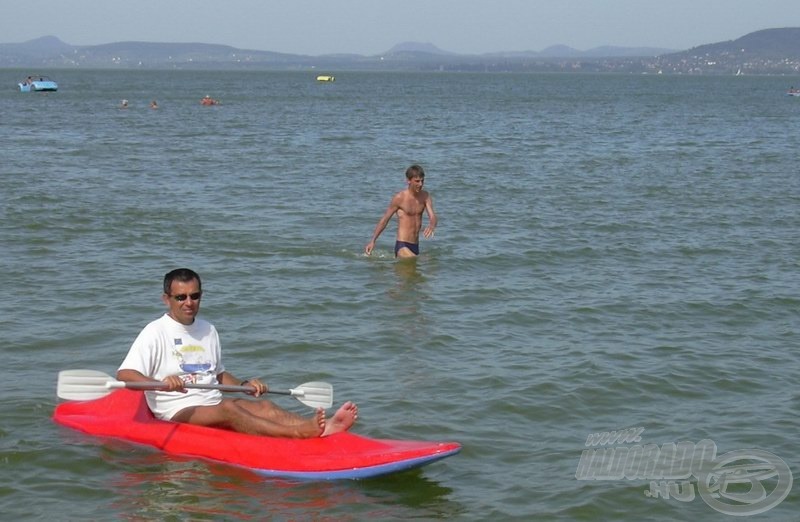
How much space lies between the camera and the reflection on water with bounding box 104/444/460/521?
23.9ft

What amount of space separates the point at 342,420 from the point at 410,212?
7.58 metres

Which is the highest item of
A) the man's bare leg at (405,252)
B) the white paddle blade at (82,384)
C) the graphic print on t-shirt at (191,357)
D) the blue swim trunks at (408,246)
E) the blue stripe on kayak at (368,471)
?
the graphic print on t-shirt at (191,357)

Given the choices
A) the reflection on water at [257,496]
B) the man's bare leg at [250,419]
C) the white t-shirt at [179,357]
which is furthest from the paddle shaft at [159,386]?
the reflection on water at [257,496]

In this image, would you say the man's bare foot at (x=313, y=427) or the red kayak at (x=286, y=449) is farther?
the man's bare foot at (x=313, y=427)

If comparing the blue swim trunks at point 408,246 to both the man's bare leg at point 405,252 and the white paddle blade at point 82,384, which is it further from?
the white paddle blade at point 82,384

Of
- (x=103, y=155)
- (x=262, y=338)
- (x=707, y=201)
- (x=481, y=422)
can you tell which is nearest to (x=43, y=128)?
(x=103, y=155)

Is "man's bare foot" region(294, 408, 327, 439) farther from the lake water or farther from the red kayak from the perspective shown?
the lake water

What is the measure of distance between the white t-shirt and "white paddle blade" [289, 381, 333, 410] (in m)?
0.61

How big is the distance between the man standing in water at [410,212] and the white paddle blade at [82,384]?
7473 mm

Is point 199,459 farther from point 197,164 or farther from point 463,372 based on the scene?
point 197,164

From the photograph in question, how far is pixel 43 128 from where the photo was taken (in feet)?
138

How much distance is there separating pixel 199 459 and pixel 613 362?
180 inches

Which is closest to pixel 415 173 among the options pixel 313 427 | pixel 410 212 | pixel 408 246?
pixel 410 212

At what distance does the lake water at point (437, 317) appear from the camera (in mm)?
7734
